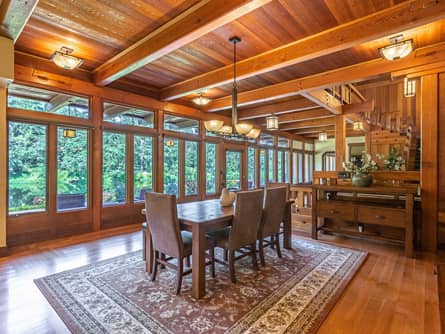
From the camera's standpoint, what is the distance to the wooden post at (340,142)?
20.9 feet

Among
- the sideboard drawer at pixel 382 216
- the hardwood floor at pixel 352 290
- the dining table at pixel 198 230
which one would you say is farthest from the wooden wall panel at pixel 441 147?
the dining table at pixel 198 230

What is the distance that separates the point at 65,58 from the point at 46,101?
1.07m

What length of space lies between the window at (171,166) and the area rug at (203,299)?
2741 mm

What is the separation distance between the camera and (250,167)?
8.31m

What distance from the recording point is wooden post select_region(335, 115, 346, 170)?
251 inches

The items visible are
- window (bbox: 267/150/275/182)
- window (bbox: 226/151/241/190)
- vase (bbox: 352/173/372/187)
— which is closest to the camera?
vase (bbox: 352/173/372/187)

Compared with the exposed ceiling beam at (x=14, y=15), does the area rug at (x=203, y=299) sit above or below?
below

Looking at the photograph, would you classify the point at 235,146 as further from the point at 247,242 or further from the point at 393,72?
the point at 247,242

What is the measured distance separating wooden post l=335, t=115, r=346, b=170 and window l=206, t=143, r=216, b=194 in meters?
3.27

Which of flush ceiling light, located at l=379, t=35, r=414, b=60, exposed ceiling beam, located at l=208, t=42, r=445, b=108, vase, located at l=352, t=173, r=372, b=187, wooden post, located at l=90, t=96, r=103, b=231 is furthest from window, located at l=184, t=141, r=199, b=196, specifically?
flush ceiling light, located at l=379, t=35, r=414, b=60

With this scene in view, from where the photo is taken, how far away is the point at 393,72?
388 cm

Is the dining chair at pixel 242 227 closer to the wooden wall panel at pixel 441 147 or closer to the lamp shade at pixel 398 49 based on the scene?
the lamp shade at pixel 398 49

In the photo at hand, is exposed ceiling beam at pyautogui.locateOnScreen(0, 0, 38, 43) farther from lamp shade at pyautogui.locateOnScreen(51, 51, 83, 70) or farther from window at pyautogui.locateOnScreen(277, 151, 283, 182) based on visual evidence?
window at pyautogui.locateOnScreen(277, 151, 283, 182)

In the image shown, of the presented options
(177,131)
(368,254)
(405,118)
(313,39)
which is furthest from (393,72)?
(177,131)
